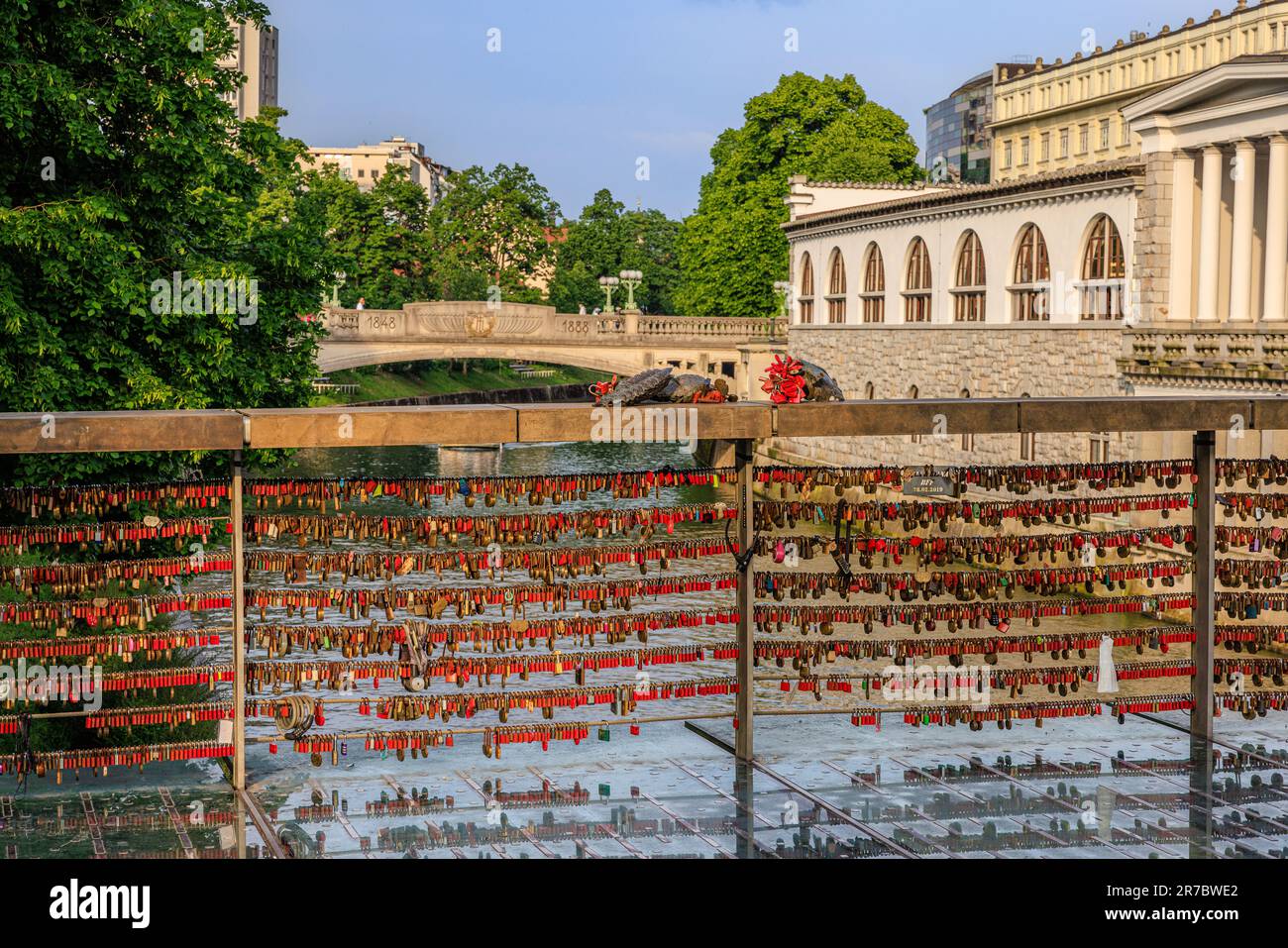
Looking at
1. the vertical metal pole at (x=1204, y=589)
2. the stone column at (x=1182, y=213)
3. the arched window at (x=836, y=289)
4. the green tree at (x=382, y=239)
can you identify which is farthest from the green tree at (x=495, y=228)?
the vertical metal pole at (x=1204, y=589)

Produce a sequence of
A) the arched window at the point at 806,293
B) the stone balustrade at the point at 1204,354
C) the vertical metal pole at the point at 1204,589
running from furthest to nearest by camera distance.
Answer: the arched window at the point at 806,293 → the stone balustrade at the point at 1204,354 → the vertical metal pole at the point at 1204,589

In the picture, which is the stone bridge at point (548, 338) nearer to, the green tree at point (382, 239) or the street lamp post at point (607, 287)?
the street lamp post at point (607, 287)

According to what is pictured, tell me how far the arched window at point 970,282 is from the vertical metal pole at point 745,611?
132ft

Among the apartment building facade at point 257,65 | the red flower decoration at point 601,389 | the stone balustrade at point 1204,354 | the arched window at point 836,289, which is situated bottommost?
the red flower decoration at point 601,389

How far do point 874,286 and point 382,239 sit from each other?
45.5 meters

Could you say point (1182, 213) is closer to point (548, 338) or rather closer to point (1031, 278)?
point (1031, 278)

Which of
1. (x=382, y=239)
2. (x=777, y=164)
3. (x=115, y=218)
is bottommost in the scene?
(x=115, y=218)

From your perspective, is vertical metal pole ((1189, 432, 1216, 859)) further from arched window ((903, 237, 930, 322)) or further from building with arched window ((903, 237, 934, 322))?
arched window ((903, 237, 930, 322))

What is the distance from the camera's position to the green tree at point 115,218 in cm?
1719

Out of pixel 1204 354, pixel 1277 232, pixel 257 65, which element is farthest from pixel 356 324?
pixel 257 65

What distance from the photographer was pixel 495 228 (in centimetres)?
9962

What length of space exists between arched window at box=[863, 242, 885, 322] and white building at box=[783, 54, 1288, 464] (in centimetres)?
67
